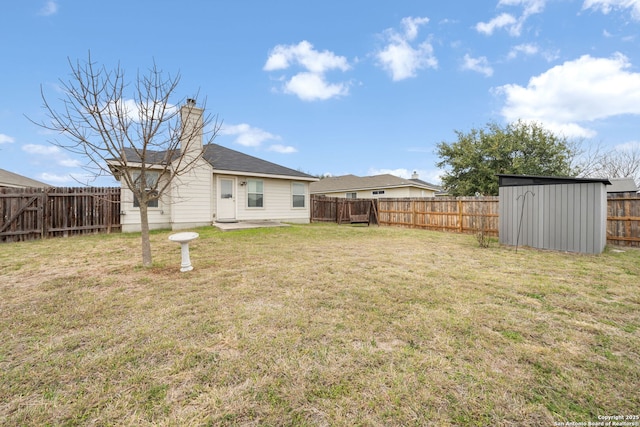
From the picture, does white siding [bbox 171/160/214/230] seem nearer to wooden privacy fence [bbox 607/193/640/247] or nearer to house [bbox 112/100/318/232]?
house [bbox 112/100/318/232]

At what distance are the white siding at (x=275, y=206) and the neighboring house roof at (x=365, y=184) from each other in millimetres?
10149

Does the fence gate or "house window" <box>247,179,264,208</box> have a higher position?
"house window" <box>247,179,264,208</box>

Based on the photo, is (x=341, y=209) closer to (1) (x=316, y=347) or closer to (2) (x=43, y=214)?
(2) (x=43, y=214)

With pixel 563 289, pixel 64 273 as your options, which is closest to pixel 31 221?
pixel 64 273

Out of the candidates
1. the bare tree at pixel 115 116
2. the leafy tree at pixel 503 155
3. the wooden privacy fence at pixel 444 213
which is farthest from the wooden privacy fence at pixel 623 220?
the bare tree at pixel 115 116

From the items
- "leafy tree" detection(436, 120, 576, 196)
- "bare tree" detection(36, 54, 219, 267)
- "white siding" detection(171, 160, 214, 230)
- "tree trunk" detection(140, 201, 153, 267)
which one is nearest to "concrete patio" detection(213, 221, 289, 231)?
"white siding" detection(171, 160, 214, 230)

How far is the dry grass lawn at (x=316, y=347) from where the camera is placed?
1.65 m

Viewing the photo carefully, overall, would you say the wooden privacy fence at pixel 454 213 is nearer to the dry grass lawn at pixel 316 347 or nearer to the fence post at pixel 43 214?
the dry grass lawn at pixel 316 347

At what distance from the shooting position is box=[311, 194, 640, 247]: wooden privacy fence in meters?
8.36

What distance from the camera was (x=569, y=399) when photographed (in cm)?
174

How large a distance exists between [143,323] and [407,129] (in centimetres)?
1873

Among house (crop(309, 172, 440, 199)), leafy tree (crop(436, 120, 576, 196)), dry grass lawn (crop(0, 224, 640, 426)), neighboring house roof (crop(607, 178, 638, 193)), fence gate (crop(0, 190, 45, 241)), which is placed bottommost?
dry grass lawn (crop(0, 224, 640, 426))

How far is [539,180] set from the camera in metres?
7.40

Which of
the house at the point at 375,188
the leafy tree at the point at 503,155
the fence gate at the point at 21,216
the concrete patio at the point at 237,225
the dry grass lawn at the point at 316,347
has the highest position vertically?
the leafy tree at the point at 503,155
